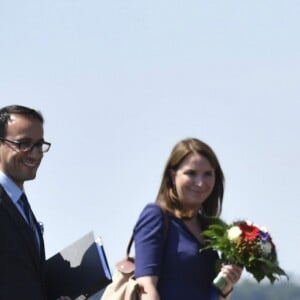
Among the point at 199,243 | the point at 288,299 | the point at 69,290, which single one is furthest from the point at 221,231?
the point at 288,299

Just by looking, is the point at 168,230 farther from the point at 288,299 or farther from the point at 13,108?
the point at 288,299

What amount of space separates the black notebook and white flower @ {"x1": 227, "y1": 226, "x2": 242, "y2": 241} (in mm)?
791

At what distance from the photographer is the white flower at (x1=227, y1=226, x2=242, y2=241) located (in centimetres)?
1089

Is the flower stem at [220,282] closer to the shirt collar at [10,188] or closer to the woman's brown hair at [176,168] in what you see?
the woman's brown hair at [176,168]

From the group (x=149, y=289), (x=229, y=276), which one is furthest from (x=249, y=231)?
(x=149, y=289)

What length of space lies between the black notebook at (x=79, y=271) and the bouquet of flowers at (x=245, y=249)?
663 mm

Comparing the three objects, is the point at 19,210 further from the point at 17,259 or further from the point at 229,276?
the point at 229,276

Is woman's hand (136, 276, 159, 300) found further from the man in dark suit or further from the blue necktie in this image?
the blue necktie

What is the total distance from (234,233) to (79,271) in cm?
98

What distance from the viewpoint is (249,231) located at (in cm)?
1099

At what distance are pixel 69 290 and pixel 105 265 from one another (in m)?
0.26

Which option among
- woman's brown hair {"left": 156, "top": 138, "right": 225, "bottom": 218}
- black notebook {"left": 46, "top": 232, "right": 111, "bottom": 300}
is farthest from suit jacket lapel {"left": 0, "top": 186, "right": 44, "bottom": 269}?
woman's brown hair {"left": 156, "top": 138, "right": 225, "bottom": 218}

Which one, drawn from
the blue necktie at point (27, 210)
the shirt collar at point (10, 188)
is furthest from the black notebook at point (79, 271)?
the shirt collar at point (10, 188)

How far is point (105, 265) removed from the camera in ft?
35.0
